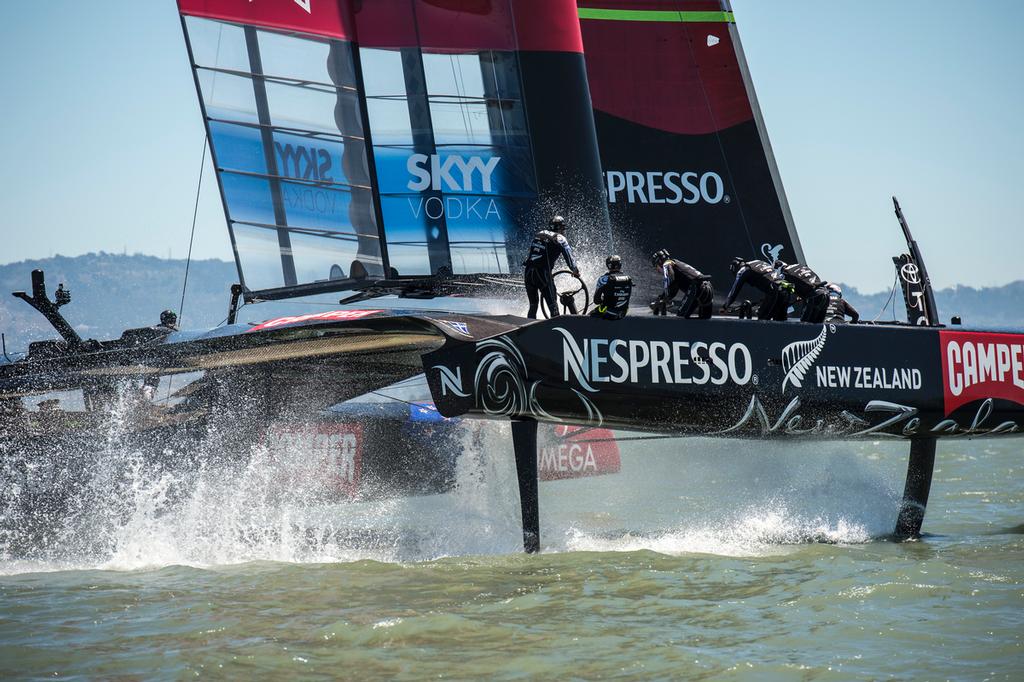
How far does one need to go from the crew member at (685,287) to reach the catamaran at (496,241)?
0.20 m

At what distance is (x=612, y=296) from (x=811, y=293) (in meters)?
1.33

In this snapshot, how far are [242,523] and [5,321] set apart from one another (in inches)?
4454

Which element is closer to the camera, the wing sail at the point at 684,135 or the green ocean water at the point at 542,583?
the green ocean water at the point at 542,583

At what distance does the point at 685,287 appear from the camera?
6.31m

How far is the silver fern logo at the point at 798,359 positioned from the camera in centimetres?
Result: 571

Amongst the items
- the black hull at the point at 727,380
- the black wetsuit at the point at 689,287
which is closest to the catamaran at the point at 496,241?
the black hull at the point at 727,380

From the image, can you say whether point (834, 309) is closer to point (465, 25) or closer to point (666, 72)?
point (465, 25)

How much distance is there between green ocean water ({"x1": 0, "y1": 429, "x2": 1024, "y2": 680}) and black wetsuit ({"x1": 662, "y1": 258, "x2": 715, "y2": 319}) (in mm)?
1233

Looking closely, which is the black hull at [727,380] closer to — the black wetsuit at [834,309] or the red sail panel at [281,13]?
the black wetsuit at [834,309]

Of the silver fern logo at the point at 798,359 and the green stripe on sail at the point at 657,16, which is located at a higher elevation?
the green stripe on sail at the point at 657,16

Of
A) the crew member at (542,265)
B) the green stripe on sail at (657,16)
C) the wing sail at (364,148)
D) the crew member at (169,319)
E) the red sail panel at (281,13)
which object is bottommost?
the crew member at (542,265)

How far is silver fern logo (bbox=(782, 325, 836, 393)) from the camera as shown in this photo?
5.71 metres

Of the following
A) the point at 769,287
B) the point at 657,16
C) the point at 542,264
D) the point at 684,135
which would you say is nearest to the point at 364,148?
the point at 542,264

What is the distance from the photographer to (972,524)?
682cm
